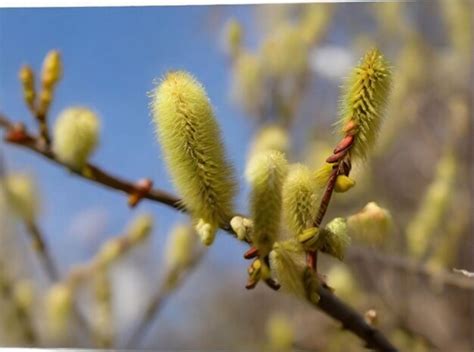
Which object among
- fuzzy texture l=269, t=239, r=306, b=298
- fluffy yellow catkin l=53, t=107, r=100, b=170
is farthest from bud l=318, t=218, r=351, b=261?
fluffy yellow catkin l=53, t=107, r=100, b=170

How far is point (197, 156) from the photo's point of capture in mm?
611

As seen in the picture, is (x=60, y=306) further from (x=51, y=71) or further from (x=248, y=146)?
(x=51, y=71)

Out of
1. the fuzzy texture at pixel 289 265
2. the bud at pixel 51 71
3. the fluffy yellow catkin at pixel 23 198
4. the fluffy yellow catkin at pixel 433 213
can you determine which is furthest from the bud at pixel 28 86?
the fluffy yellow catkin at pixel 433 213

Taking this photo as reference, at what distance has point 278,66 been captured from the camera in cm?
179

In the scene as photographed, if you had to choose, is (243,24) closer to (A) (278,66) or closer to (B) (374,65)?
(A) (278,66)

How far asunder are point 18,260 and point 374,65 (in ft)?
4.73

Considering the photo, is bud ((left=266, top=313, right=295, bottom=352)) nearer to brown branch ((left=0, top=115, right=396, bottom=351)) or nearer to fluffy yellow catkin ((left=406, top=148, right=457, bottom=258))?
fluffy yellow catkin ((left=406, top=148, right=457, bottom=258))

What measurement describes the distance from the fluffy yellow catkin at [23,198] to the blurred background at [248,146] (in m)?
0.22

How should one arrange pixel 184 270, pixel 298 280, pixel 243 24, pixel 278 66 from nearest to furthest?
pixel 298 280, pixel 184 270, pixel 278 66, pixel 243 24

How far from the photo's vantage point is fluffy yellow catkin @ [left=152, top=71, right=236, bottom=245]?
61 cm

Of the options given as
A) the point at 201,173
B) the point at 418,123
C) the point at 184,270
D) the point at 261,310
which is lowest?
the point at 261,310

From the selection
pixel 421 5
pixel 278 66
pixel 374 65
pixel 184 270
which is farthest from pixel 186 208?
pixel 421 5

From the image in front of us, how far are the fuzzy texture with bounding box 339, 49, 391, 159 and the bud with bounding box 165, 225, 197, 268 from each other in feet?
3.14

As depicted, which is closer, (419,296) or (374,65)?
(374,65)
